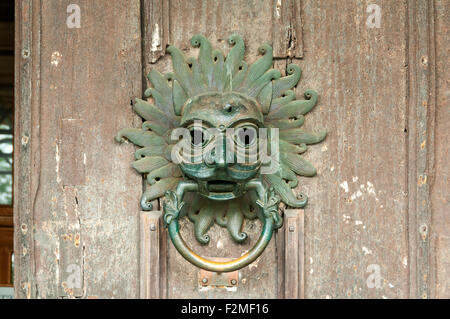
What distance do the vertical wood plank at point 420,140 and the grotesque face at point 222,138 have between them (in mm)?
288

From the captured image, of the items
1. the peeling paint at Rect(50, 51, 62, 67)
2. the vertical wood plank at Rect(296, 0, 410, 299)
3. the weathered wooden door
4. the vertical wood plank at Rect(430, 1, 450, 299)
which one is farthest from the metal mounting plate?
the peeling paint at Rect(50, 51, 62, 67)

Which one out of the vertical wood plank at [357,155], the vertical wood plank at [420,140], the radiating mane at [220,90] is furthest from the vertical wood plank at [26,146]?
the vertical wood plank at [420,140]

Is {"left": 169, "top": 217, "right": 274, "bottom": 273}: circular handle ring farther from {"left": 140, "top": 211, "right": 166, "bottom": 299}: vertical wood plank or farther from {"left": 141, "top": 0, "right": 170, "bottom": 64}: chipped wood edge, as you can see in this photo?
{"left": 141, "top": 0, "right": 170, "bottom": 64}: chipped wood edge

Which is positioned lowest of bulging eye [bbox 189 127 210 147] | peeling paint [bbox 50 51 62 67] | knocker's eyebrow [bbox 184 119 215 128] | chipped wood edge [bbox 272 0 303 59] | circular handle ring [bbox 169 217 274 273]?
circular handle ring [bbox 169 217 274 273]

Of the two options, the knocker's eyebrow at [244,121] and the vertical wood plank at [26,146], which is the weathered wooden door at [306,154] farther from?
the knocker's eyebrow at [244,121]

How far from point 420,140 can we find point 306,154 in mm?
206

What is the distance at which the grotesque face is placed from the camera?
121 cm

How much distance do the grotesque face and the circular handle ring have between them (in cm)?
8

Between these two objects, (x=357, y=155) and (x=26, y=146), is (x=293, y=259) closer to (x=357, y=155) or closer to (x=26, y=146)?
(x=357, y=155)

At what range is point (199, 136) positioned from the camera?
49.3 inches

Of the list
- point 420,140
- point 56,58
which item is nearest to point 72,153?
point 56,58

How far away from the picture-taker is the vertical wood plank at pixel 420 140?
1306mm

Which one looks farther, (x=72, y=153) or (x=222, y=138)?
(x=72, y=153)

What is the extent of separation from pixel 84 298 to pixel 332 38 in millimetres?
660
